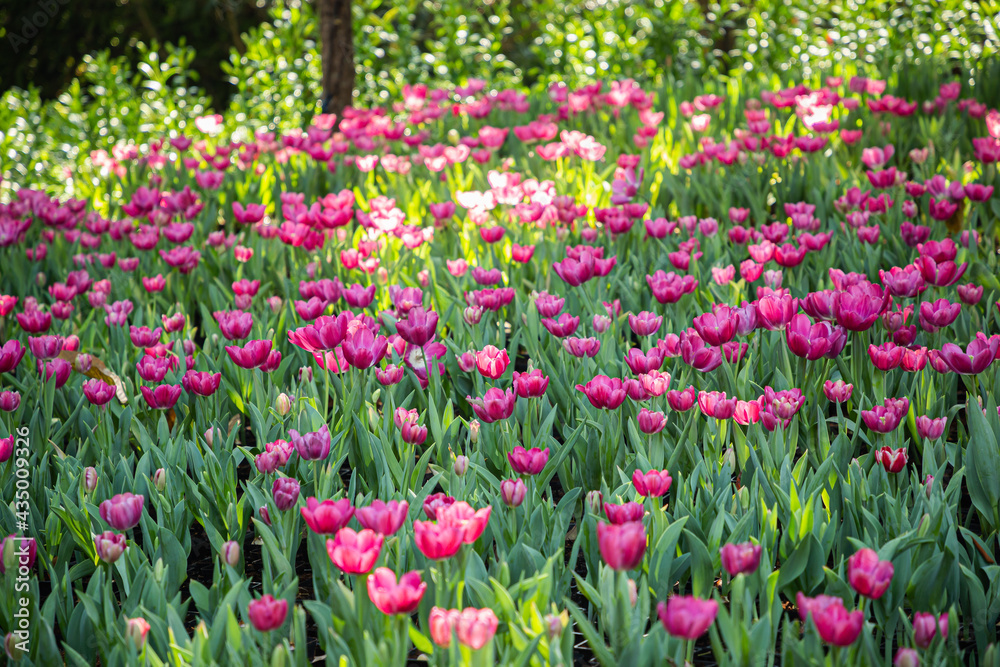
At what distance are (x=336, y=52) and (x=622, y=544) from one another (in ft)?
17.0

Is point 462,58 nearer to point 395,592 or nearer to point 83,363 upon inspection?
point 83,363

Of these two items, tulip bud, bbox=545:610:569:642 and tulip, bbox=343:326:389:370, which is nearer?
tulip bud, bbox=545:610:569:642

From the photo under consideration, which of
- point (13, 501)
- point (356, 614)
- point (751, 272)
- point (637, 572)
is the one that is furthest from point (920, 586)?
point (13, 501)

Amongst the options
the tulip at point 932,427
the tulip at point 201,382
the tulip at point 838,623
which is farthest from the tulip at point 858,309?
the tulip at point 201,382

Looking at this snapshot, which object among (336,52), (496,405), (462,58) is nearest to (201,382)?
(496,405)

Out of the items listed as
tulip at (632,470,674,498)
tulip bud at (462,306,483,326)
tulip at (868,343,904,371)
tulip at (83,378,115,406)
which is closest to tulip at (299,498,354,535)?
tulip at (632,470,674,498)

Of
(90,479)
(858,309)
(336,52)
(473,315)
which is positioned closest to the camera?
(90,479)

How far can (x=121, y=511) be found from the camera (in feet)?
4.82

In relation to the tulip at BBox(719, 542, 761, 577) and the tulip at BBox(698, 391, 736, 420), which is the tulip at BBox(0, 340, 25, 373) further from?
the tulip at BBox(719, 542, 761, 577)

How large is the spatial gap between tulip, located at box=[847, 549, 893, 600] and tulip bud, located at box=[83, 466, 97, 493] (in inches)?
54.2

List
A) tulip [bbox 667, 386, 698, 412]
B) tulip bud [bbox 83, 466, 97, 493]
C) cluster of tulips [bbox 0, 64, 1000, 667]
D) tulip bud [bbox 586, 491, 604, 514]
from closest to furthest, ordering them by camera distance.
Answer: cluster of tulips [bbox 0, 64, 1000, 667] → tulip bud [bbox 586, 491, 604, 514] → tulip bud [bbox 83, 466, 97, 493] → tulip [bbox 667, 386, 698, 412]

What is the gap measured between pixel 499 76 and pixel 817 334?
21.0ft

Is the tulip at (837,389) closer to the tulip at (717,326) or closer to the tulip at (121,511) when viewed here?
the tulip at (717,326)

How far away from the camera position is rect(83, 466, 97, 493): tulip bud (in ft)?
5.41
